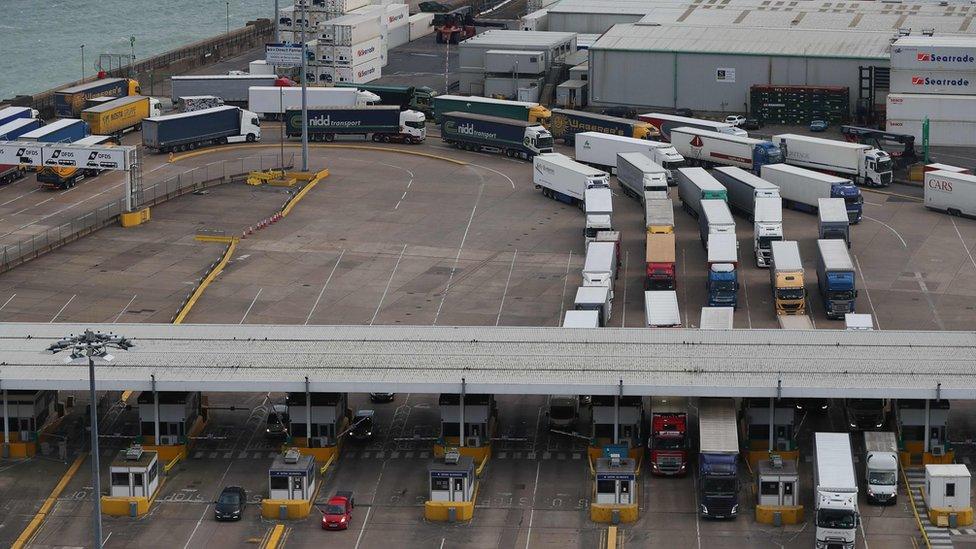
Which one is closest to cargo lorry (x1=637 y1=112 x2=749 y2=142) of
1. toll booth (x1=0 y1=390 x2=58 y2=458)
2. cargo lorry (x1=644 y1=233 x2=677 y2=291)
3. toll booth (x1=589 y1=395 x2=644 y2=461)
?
cargo lorry (x1=644 y1=233 x2=677 y2=291)

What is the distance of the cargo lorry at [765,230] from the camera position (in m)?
101

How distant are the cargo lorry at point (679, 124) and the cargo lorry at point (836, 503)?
6591 centimetres

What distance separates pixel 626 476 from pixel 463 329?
1371cm

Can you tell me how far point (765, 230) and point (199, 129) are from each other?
51726 mm

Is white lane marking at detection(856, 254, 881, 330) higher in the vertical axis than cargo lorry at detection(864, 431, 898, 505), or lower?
higher

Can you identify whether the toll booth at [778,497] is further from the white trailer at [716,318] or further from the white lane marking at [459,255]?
the white lane marking at [459,255]

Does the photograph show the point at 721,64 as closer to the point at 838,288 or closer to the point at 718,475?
Result: the point at 838,288

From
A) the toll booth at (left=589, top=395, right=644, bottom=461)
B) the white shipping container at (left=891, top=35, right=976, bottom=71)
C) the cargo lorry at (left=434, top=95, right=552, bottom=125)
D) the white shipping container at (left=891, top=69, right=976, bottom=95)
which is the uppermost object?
the white shipping container at (left=891, top=35, right=976, bottom=71)

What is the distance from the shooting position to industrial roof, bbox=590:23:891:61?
141250mm

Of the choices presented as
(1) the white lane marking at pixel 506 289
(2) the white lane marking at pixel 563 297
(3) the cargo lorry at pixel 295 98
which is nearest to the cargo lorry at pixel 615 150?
(2) the white lane marking at pixel 563 297

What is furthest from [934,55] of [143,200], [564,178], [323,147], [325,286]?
[143,200]

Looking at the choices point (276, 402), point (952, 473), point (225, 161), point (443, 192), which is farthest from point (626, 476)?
point (225, 161)

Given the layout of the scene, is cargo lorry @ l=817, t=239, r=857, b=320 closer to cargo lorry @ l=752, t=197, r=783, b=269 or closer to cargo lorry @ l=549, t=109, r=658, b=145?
cargo lorry @ l=752, t=197, r=783, b=269

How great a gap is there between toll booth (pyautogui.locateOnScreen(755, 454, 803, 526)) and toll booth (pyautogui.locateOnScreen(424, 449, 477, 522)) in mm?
11259
